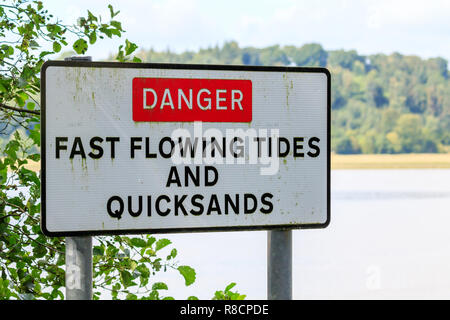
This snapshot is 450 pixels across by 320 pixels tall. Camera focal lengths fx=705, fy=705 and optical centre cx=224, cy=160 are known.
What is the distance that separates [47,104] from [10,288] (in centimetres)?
160

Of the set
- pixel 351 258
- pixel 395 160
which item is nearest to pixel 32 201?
pixel 351 258

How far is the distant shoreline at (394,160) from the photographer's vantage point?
92375 millimetres

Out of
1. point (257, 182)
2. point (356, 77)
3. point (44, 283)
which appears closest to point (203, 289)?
point (44, 283)

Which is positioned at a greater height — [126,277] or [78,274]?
[78,274]

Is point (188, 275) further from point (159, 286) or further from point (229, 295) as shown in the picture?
point (159, 286)

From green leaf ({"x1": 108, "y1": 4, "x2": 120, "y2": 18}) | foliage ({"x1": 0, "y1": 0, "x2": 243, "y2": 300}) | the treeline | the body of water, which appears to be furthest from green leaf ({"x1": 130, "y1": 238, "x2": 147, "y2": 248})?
the treeline

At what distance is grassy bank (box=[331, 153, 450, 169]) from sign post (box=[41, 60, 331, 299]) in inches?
3489

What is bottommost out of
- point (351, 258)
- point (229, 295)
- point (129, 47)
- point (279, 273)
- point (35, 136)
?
point (351, 258)

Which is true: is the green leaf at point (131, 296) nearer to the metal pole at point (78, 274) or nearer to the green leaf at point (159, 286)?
the green leaf at point (159, 286)

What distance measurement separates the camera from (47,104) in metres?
2.06

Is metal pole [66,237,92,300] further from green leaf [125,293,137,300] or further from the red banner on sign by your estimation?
green leaf [125,293,137,300]

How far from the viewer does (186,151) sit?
2.17m

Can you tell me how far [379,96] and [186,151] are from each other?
106660mm

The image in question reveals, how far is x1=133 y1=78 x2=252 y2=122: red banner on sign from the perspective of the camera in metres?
2.14
